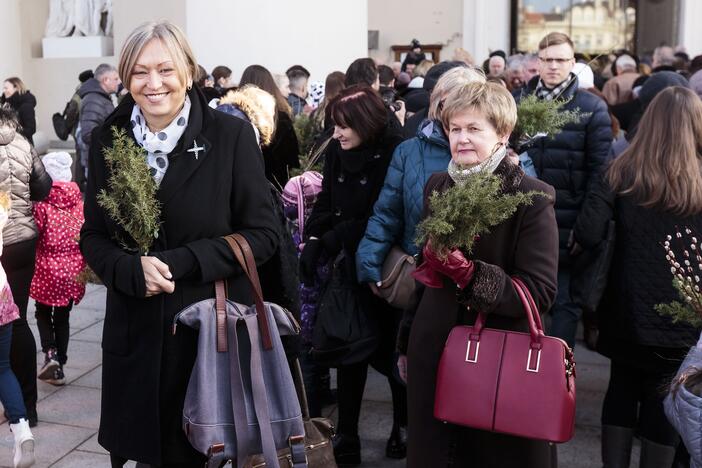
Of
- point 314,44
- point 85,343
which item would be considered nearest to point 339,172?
point 85,343

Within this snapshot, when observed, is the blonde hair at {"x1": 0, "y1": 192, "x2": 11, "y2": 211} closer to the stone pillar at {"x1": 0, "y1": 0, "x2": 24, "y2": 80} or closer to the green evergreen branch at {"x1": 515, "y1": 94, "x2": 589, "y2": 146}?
the green evergreen branch at {"x1": 515, "y1": 94, "x2": 589, "y2": 146}

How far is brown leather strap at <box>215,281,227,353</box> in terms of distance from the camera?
299 cm

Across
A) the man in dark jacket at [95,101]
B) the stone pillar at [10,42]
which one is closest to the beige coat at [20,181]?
the man in dark jacket at [95,101]

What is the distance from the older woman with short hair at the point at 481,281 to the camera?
9.82 feet

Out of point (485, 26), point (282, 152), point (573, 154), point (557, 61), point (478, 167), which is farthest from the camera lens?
point (485, 26)

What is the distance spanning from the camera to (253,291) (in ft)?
10.1

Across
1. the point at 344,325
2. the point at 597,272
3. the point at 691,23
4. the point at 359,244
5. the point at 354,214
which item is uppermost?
the point at 691,23

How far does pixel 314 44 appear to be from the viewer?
513 inches

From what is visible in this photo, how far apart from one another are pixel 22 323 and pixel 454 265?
2827mm

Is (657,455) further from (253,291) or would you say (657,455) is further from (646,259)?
(253,291)

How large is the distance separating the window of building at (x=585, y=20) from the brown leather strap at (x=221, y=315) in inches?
852

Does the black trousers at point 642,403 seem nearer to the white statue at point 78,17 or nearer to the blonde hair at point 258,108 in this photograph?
the blonde hair at point 258,108

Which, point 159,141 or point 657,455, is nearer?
point 159,141

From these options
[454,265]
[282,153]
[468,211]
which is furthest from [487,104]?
[282,153]
